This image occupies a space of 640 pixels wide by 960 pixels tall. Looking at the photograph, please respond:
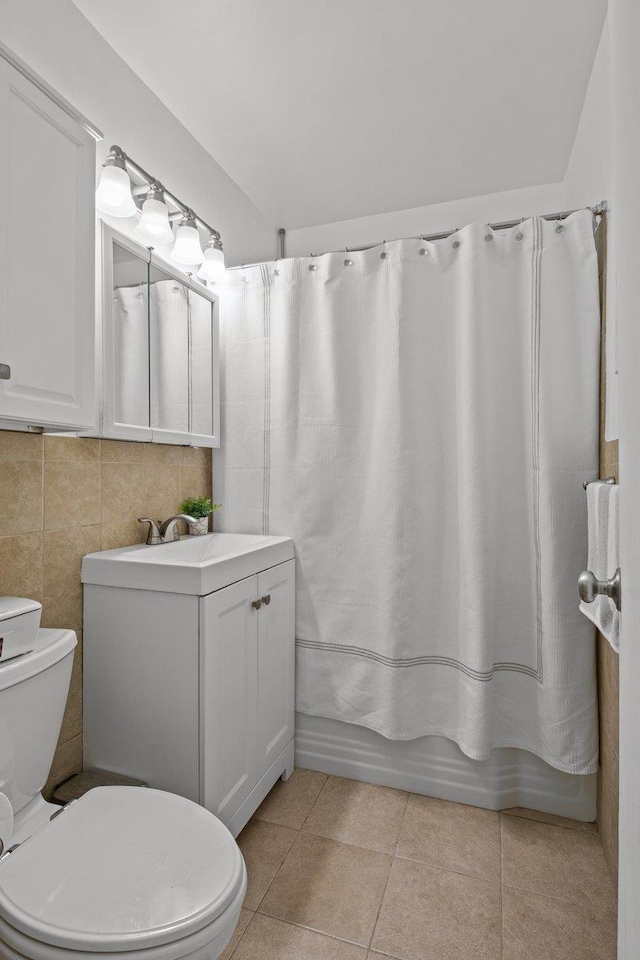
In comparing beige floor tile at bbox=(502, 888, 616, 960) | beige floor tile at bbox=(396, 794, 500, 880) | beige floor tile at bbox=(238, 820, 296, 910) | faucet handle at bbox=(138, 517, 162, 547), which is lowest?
beige floor tile at bbox=(502, 888, 616, 960)

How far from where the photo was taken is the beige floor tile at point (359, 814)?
1.63m

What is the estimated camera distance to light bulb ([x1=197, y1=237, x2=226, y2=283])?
1.98 metres

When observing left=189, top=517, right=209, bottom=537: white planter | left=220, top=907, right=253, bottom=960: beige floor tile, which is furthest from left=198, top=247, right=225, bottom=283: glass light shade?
left=220, top=907, right=253, bottom=960: beige floor tile

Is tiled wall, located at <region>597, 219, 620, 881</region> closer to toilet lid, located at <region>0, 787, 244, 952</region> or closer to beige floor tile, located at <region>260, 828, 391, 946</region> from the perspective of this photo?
beige floor tile, located at <region>260, 828, 391, 946</region>

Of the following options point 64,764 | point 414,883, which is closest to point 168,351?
point 64,764

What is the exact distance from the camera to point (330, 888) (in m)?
1.43

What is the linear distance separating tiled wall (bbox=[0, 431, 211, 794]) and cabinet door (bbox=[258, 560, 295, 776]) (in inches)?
20.6

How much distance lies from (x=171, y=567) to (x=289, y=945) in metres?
1.00

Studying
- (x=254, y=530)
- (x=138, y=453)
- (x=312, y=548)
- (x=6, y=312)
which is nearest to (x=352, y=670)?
(x=312, y=548)

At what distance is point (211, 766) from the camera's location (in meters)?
1.40

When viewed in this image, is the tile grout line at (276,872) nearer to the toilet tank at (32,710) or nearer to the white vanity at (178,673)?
the white vanity at (178,673)

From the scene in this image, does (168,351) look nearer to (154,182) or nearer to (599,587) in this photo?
(154,182)

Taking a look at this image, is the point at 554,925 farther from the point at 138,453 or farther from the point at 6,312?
the point at 6,312

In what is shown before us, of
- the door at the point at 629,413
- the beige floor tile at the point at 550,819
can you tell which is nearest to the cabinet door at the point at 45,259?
the door at the point at 629,413
